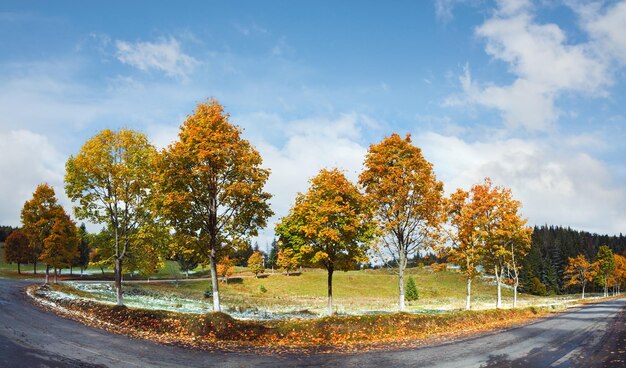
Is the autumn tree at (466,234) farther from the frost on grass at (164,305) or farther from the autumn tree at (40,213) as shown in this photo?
the autumn tree at (40,213)

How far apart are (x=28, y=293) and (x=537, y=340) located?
38.9 metres

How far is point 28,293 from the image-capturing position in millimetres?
33438

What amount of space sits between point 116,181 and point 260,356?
20.4m

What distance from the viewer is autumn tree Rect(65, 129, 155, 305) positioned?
29969 millimetres

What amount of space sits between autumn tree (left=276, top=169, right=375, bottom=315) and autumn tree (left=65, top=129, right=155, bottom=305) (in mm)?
12472

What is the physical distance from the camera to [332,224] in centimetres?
3084

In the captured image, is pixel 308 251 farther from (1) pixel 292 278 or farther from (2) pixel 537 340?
(1) pixel 292 278

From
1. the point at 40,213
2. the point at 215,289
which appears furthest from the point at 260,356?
the point at 40,213

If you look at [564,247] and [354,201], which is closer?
[354,201]

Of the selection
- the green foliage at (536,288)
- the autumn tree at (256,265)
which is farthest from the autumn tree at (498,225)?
the green foliage at (536,288)

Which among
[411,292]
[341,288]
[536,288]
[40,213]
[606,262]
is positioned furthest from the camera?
[536,288]

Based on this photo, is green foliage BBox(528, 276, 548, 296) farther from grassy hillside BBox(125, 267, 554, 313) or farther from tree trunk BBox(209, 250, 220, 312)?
tree trunk BBox(209, 250, 220, 312)

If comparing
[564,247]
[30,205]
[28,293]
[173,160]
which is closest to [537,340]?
[173,160]

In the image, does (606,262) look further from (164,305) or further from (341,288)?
(164,305)
